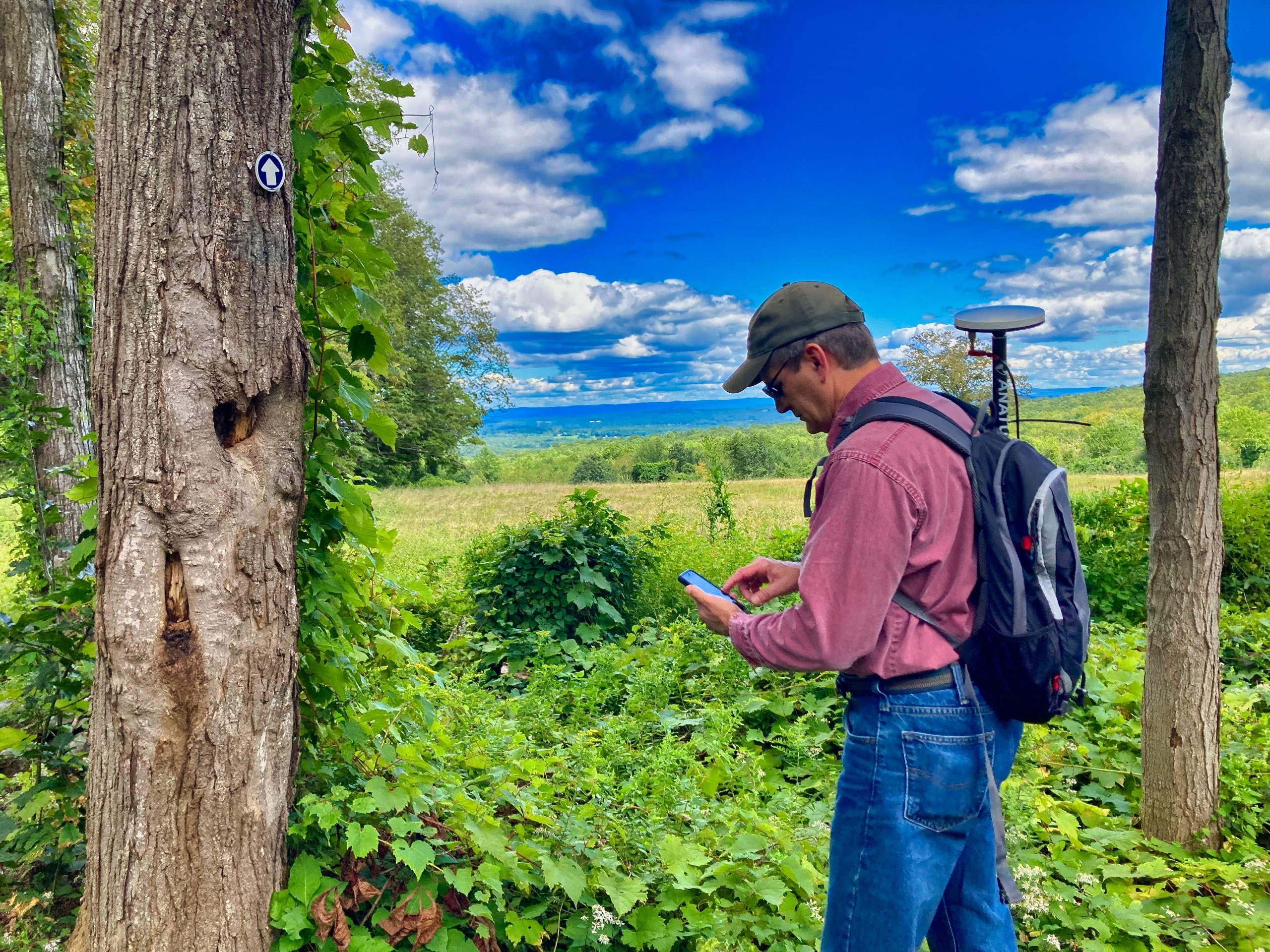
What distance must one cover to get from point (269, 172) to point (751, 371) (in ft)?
4.58

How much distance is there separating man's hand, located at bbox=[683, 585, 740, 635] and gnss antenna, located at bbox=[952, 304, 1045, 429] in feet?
2.85

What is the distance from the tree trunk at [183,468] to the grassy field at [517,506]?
521 cm

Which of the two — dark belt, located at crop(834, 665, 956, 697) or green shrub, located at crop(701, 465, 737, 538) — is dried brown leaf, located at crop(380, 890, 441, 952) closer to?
dark belt, located at crop(834, 665, 956, 697)

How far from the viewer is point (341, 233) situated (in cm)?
239

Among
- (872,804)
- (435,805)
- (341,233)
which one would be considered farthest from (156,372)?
(872,804)

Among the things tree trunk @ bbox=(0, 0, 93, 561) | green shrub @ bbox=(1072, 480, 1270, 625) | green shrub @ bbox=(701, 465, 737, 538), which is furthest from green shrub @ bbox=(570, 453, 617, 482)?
tree trunk @ bbox=(0, 0, 93, 561)

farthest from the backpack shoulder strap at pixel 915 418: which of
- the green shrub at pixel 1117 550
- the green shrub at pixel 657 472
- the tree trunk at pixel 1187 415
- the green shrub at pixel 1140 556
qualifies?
the green shrub at pixel 657 472

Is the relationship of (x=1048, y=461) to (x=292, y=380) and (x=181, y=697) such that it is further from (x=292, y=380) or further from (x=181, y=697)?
(x=181, y=697)

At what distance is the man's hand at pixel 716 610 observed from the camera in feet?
7.03

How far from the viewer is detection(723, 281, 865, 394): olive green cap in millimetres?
2006

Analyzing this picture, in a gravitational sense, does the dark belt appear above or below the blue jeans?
above

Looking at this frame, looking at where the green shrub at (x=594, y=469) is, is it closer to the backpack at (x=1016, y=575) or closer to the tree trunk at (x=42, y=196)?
the tree trunk at (x=42, y=196)

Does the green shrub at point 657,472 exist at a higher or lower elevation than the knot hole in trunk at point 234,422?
lower

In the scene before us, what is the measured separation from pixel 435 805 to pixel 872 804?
1.44m
